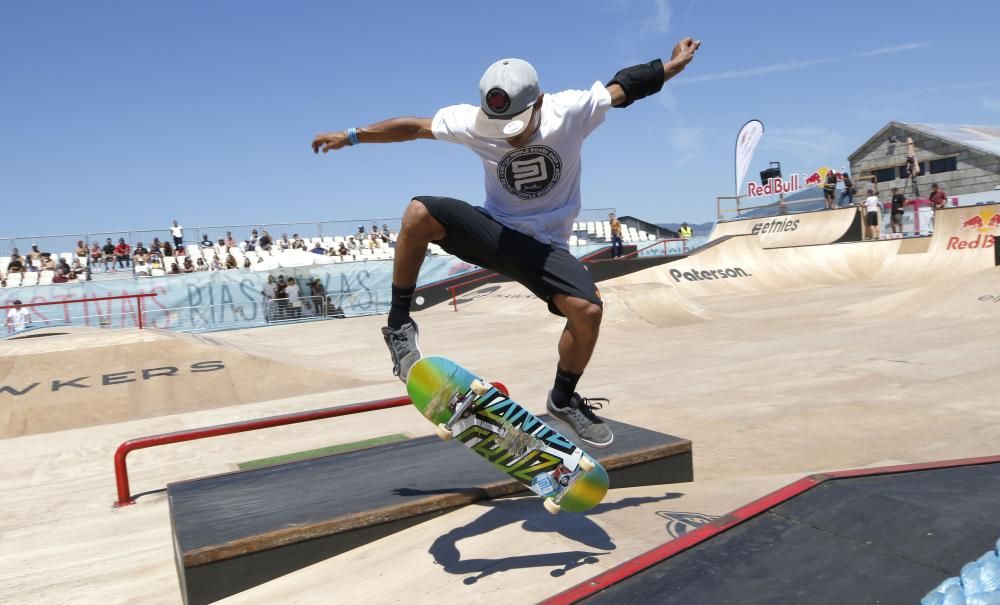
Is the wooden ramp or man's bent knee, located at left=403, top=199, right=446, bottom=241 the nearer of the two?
the wooden ramp

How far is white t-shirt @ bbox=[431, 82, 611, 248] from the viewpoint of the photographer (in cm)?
353

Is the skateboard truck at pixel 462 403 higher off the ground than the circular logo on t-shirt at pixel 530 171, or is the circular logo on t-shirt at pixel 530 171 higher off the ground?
the circular logo on t-shirt at pixel 530 171

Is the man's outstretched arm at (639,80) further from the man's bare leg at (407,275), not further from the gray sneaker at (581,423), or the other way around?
the gray sneaker at (581,423)

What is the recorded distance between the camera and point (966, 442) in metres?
5.77

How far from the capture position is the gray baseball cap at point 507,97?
11.2ft

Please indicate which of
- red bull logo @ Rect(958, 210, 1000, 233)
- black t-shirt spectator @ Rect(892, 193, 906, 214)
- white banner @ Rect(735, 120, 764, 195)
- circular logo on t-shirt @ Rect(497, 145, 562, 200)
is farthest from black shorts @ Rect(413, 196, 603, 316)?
white banner @ Rect(735, 120, 764, 195)

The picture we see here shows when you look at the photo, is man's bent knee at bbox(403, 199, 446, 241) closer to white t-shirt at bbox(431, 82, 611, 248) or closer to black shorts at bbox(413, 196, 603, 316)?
black shorts at bbox(413, 196, 603, 316)

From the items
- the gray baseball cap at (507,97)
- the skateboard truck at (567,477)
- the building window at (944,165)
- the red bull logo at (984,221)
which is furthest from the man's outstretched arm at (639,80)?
the building window at (944,165)

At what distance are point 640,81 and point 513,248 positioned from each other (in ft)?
3.54

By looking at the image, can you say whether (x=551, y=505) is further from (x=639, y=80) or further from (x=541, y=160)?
(x=639, y=80)

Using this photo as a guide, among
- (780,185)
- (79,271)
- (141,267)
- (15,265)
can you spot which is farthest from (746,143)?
(15,265)

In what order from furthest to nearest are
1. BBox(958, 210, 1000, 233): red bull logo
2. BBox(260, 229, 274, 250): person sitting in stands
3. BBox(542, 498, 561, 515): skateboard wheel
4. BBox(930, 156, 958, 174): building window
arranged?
BBox(930, 156, 958, 174): building window → BBox(260, 229, 274, 250): person sitting in stands → BBox(958, 210, 1000, 233): red bull logo → BBox(542, 498, 561, 515): skateboard wheel

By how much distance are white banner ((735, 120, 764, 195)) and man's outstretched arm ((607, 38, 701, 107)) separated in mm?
36178

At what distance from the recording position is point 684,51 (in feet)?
12.6
